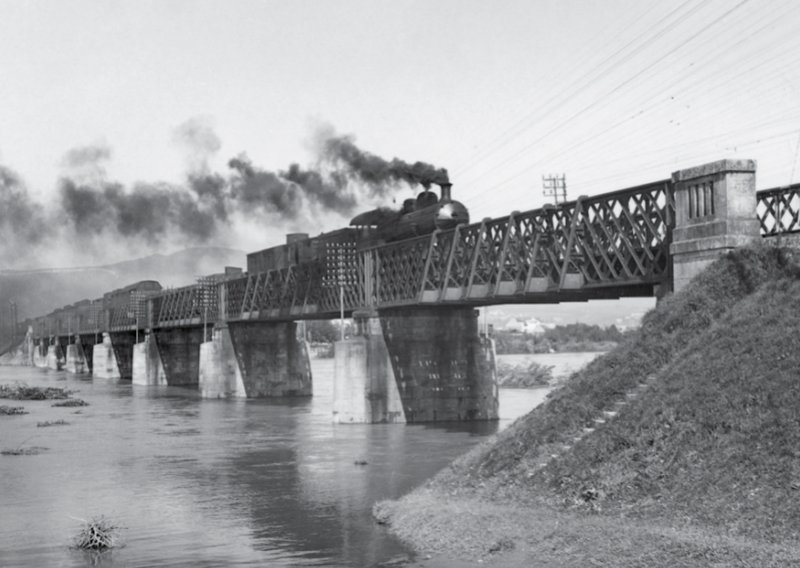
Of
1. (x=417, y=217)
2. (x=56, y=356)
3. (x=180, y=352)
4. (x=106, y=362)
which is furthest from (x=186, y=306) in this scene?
(x=56, y=356)

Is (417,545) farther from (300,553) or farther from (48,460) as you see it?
(48,460)

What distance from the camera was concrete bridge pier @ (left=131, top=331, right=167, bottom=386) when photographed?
381 feet

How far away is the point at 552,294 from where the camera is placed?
41.1m

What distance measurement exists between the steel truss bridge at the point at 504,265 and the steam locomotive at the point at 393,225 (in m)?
0.68

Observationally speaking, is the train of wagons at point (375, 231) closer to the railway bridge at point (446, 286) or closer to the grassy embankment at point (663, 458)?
the railway bridge at point (446, 286)

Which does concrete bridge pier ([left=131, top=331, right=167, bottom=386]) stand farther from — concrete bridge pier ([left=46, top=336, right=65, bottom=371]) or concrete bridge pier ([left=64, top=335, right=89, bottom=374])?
concrete bridge pier ([left=46, top=336, right=65, bottom=371])

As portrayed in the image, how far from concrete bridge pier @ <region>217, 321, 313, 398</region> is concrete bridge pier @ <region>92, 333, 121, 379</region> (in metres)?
62.3

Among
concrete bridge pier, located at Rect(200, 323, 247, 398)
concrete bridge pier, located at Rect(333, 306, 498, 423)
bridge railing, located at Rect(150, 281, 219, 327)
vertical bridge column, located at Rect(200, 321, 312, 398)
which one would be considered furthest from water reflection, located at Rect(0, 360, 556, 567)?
bridge railing, located at Rect(150, 281, 219, 327)

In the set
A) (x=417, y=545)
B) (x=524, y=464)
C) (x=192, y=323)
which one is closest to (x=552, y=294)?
(x=524, y=464)

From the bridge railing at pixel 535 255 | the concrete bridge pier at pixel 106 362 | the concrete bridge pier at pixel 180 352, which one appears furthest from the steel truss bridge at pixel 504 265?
the concrete bridge pier at pixel 106 362

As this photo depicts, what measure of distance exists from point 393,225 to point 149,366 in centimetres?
6593

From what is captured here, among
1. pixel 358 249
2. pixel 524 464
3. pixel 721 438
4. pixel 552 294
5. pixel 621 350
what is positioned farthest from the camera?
pixel 358 249

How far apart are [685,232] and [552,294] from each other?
11040 mm

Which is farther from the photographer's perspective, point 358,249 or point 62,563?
point 358,249
